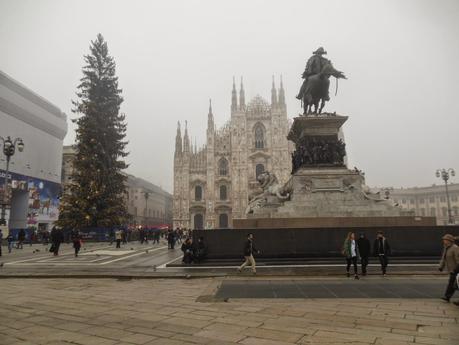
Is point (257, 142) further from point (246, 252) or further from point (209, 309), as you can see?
point (209, 309)

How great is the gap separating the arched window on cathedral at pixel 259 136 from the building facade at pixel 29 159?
96.6 ft

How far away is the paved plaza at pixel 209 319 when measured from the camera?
402cm

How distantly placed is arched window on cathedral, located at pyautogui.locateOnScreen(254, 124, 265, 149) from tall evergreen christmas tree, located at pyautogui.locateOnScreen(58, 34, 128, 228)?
3111 centimetres

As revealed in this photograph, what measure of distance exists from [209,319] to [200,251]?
619 cm

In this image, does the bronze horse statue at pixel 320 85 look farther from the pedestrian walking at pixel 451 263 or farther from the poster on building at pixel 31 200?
the poster on building at pixel 31 200

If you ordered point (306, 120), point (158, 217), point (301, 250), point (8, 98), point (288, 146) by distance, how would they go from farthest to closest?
1. point (158, 217)
2. point (288, 146)
3. point (8, 98)
4. point (306, 120)
5. point (301, 250)

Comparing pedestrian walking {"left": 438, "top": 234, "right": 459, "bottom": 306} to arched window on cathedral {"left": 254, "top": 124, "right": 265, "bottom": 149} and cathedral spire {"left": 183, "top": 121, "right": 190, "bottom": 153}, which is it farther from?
cathedral spire {"left": 183, "top": 121, "right": 190, "bottom": 153}

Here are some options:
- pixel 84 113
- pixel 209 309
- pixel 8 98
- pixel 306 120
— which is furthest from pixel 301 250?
pixel 8 98

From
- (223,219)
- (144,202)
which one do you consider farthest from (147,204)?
(223,219)

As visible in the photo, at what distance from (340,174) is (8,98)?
34350 millimetres

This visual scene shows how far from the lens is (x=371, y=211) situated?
38.2 ft

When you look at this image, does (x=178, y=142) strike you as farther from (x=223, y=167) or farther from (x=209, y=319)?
(x=209, y=319)

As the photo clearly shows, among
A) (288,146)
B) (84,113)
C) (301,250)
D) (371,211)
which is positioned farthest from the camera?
(288,146)

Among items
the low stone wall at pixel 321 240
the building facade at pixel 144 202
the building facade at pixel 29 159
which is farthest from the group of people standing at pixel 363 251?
the building facade at pixel 144 202
